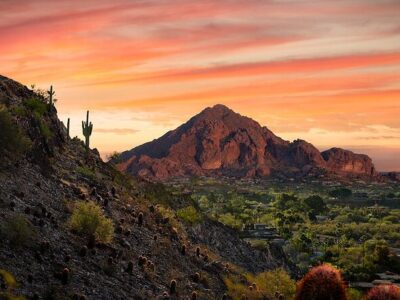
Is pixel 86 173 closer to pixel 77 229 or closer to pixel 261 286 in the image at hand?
pixel 77 229

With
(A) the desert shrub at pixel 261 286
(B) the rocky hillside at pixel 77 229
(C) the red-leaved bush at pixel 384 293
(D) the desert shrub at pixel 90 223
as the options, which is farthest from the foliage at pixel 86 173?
(C) the red-leaved bush at pixel 384 293

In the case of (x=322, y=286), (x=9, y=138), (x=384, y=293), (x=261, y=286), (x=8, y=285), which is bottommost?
(x=261, y=286)

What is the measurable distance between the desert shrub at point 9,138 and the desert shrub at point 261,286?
18.9 metres

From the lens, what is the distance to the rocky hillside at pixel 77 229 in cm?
3044

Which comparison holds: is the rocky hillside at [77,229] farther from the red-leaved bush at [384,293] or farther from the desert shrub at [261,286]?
the red-leaved bush at [384,293]

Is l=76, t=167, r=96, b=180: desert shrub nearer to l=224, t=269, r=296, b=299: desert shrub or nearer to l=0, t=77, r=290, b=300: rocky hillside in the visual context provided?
Result: l=0, t=77, r=290, b=300: rocky hillside

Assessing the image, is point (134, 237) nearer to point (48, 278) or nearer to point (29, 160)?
point (29, 160)

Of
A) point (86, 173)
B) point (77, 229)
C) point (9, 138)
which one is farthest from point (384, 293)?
point (86, 173)

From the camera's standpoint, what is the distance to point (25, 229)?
30.8m

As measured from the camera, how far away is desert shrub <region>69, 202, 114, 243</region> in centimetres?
3662

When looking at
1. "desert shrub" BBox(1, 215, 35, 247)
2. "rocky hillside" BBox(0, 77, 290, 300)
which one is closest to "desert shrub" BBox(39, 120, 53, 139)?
"rocky hillside" BBox(0, 77, 290, 300)

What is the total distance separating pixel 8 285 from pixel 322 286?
14.0 metres

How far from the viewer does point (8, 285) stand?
26047 mm

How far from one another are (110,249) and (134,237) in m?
5.79
